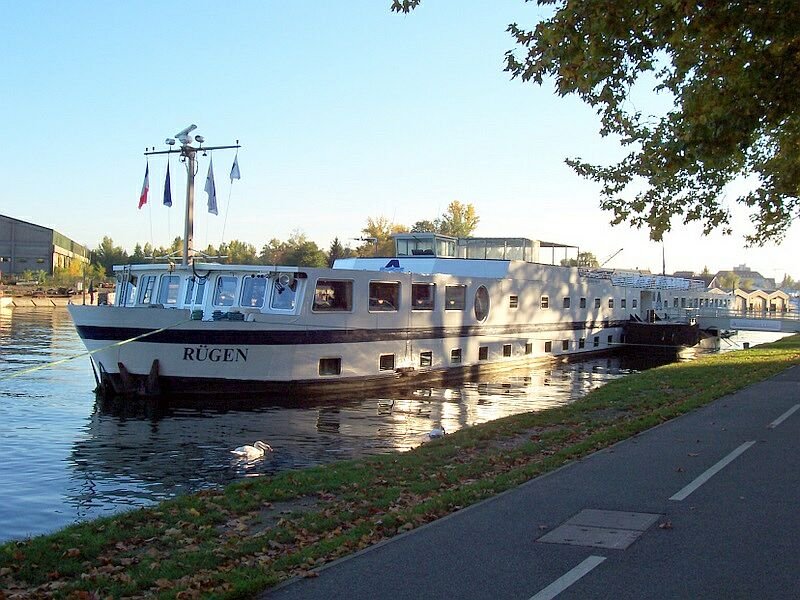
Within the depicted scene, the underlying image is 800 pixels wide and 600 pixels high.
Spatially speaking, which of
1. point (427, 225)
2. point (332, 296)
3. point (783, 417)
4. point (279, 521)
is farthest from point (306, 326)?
point (427, 225)

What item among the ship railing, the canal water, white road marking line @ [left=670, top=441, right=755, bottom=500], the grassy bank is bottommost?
the canal water

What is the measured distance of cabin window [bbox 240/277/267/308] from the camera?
25.4 metres

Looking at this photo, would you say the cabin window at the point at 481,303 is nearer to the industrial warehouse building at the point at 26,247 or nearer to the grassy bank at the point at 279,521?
the grassy bank at the point at 279,521

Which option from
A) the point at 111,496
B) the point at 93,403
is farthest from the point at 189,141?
the point at 111,496

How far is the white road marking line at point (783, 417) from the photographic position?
15367mm

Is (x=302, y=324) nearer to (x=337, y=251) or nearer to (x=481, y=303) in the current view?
(x=481, y=303)

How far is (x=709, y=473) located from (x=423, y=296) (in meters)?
19.4

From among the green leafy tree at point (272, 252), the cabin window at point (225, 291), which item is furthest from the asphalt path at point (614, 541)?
the green leafy tree at point (272, 252)

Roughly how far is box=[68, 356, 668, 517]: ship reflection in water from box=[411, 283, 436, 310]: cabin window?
288 centimetres

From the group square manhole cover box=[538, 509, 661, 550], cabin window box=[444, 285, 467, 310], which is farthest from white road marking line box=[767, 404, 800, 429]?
cabin window box=[444, 285, 467, 310]

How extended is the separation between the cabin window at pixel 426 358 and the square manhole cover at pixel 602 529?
20.9m

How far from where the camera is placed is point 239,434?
1936 centimetres

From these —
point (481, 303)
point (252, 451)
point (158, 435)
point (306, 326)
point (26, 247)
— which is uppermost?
point (26, 247)

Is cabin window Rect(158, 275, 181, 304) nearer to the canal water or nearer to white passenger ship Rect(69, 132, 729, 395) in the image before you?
white passenger ship Rect(69, 132, 729, 395)
